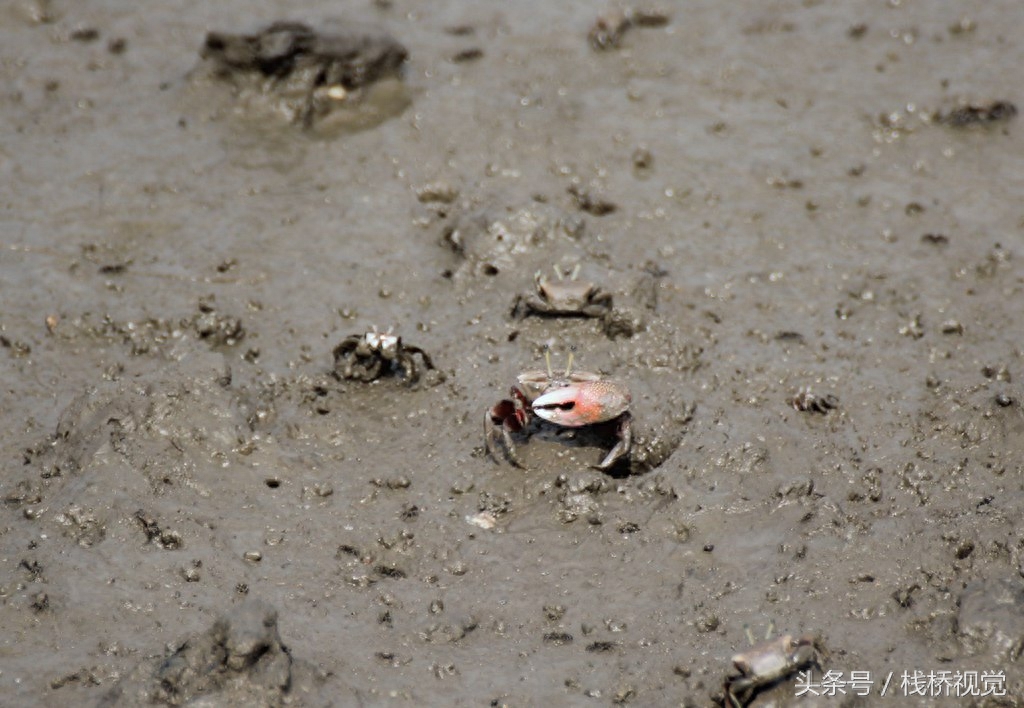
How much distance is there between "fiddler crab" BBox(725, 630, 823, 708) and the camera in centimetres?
432

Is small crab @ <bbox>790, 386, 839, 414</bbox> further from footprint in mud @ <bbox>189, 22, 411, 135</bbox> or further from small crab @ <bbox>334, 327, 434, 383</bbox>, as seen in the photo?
footprint in mud @ <bbox>189, 22, 411, 135</bbox>

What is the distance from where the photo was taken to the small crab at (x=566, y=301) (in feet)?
19.7

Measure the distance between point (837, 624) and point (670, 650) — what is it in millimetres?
635

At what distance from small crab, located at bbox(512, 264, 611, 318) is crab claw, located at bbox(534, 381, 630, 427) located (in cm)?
73

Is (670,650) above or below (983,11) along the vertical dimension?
below

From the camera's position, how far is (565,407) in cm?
535

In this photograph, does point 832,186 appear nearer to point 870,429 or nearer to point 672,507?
point 870,429

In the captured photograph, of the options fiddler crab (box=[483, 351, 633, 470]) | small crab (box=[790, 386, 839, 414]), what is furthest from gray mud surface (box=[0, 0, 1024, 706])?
fiddler crab (box=[483, 351, 633, 470])

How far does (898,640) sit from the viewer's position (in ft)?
15.2

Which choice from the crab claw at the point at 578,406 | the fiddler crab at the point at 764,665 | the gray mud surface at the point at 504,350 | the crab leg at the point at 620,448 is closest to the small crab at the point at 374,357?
the gray mud surface at the point at 504,350

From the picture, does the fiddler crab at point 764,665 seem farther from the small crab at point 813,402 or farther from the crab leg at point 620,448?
the small crab at point 813,402

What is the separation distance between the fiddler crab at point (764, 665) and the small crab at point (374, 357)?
83.3 inches

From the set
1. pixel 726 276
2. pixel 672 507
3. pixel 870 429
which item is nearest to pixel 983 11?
pixel 726 276

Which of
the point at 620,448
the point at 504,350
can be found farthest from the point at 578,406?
the point at 504,350
